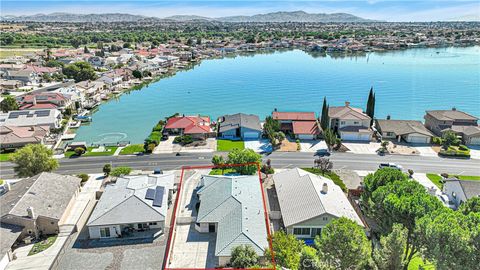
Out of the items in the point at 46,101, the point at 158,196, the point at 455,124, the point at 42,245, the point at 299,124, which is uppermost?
the point at 46,101

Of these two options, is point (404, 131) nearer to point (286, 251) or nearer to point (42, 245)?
point (286, 251)

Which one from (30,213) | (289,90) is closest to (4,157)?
(30,213)

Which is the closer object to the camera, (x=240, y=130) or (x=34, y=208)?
(x=34, y=208)

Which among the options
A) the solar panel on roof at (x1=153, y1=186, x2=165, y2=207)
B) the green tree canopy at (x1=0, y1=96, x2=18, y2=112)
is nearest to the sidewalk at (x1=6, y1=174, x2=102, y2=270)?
the solar panel on roof at (x1=153, y1=186, x2=165, y2=207)

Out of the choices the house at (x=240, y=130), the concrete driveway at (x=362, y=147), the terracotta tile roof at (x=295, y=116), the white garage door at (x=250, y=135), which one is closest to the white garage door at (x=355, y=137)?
the concrete driveway at (x=362, y=147)

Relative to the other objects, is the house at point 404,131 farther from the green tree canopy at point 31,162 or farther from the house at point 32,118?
the house at point 32,118

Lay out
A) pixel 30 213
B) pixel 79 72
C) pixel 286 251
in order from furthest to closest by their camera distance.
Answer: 1. pixel 79 72
2. pixel 30 213
3. pixel 286 251

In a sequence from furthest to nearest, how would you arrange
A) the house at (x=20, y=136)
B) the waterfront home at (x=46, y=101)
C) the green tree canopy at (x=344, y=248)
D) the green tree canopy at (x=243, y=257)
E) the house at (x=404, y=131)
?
the waterfront home at (x=46, y=101), the house at (x=404, y=131), the house at (x=20, y=136), the green tree canopy at (x=243, y=257), the green tree canopy at (x=344, y=248)

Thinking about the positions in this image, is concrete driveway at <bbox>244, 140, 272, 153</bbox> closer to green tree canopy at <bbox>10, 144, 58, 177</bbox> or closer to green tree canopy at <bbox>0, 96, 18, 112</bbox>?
green tree canopy at <bbox>10, 144, 58, 177</bbox>
